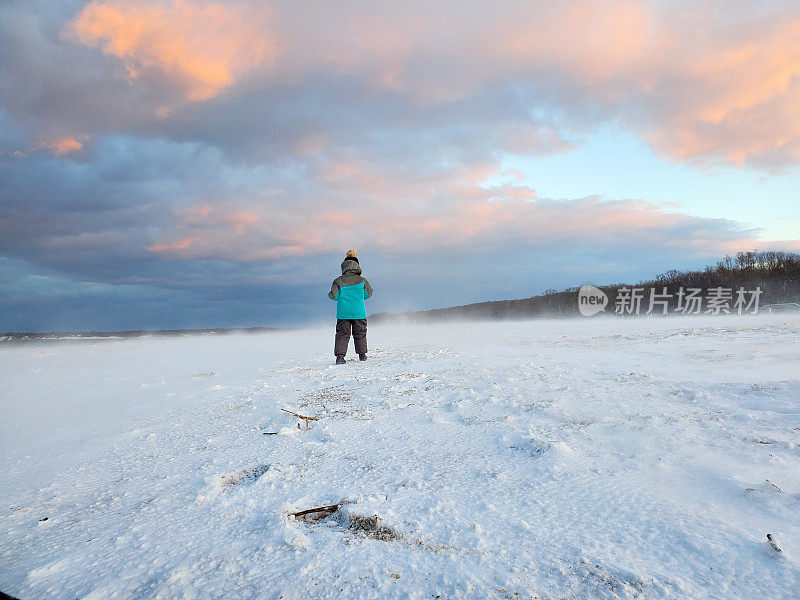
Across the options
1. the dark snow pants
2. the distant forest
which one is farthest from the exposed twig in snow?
the distant forest

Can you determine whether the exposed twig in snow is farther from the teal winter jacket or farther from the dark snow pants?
the teal winter jacket

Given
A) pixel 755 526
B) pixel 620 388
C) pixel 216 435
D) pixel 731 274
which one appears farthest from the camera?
pixel 731 274

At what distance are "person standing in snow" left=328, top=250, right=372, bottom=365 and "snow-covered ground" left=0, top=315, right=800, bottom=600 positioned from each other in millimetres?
4049

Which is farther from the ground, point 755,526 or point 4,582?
point 4,582

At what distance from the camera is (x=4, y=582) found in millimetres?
1479

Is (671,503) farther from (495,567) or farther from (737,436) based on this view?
(737,436)

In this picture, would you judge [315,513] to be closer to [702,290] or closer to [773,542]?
[773,542]

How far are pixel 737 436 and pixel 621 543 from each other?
1.67 meters

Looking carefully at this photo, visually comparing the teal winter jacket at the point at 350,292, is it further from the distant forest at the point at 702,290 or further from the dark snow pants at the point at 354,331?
the distant forest at the point at 702,290

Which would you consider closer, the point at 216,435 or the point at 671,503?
the point at 671,503

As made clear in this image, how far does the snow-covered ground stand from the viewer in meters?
1.39

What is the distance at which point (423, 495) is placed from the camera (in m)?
1.98

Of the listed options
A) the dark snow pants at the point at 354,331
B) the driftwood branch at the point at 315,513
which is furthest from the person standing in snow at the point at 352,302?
the driftwood branch at the point at 315,513

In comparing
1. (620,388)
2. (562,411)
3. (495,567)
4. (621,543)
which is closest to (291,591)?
(495,567)
